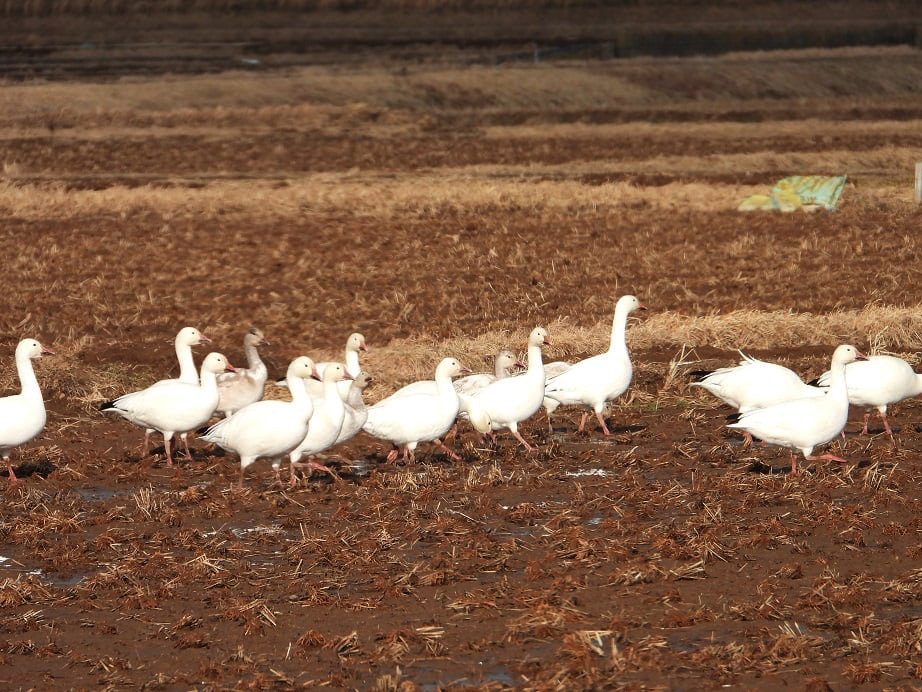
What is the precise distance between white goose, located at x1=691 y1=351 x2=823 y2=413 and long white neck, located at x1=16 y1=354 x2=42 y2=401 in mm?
5282

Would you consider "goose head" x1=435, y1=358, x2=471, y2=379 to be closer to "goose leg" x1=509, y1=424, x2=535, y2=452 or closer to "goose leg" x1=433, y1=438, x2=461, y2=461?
"goose leg" x1=433, y1=438, x2=461, y2=461

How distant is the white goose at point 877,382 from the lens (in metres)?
11.7

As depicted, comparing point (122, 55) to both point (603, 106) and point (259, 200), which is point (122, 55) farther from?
point (259, 200)

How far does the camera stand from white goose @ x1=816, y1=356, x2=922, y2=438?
1173cm

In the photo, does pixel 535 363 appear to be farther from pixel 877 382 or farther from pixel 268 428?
pixel 877 382

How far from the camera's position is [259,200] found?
2906cm

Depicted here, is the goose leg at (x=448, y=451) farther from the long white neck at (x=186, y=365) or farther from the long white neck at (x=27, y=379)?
the long white neck at (x=27, y=379)

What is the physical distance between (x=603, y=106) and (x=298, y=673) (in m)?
53.7

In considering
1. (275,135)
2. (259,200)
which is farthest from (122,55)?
(259,200)

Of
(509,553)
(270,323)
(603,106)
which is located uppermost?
(509,553)

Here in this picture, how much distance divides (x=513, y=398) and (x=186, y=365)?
2.97 meters

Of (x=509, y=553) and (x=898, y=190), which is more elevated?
(x=509, y=553)

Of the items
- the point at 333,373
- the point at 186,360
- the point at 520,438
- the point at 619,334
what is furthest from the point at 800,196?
the point at 333,373

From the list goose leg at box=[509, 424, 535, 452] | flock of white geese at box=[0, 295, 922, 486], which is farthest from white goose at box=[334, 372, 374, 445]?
goose leg at box=[509, 424, 535, 452]
